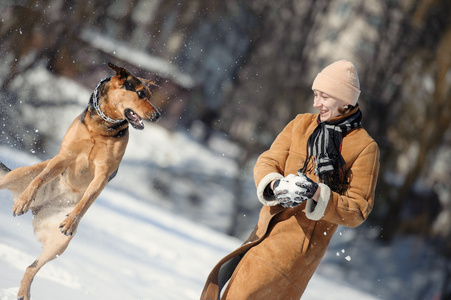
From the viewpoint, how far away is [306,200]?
4.55 ft

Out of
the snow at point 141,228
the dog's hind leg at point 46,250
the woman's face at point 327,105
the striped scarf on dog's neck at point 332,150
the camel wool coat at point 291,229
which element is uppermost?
the woman's face at point 327,105

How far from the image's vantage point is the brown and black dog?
4.99 feet

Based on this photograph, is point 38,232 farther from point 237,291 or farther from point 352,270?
point 352,270

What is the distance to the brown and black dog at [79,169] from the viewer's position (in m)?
1.52

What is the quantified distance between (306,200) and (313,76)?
2.65m

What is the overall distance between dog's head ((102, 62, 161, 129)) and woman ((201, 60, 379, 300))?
389 millimetres

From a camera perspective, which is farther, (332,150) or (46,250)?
(46,250)

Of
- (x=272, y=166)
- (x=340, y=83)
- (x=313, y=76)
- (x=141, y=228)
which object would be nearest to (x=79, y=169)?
(x=272, y=166)

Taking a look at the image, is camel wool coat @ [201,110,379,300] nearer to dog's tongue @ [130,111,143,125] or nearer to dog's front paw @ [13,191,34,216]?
dog's tongue @ [130,111,143,125]

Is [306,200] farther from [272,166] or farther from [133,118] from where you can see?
[133,118]

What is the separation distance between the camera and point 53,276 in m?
1.77

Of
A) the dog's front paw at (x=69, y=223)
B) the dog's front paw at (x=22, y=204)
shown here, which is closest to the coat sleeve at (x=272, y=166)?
the dog's front paw at (x=69, y=223)

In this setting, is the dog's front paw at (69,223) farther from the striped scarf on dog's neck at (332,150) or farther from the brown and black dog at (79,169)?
the striped scarf on dog's neck at (332,150)

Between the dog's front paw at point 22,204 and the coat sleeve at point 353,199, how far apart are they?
87 cm
